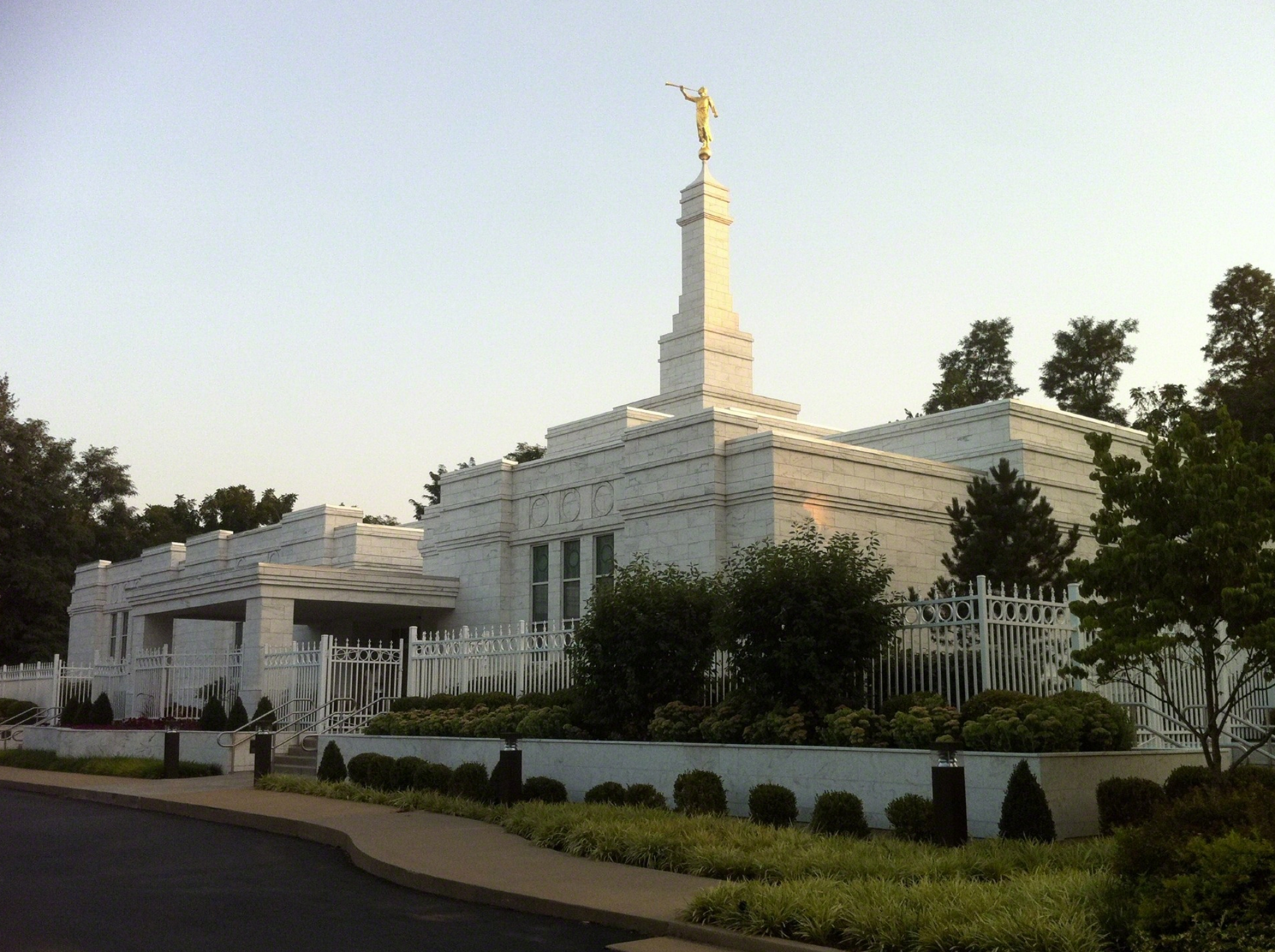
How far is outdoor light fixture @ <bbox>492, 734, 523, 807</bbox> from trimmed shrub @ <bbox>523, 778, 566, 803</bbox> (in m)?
0.10

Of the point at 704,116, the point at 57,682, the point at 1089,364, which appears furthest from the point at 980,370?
the point at 57,682

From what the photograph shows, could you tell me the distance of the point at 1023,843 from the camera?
11.0 meters

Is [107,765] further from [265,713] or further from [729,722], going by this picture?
[729,722]

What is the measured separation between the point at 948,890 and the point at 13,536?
172 feet

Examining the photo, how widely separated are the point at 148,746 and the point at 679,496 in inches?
452

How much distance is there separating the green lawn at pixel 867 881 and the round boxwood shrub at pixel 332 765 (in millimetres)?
6994

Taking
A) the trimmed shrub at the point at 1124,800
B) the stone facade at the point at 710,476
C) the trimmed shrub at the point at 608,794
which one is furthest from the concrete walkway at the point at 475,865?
the stone facade at the point at 710,476

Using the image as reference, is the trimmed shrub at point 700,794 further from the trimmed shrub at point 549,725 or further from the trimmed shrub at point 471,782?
the trimmed shrub at point 549,725

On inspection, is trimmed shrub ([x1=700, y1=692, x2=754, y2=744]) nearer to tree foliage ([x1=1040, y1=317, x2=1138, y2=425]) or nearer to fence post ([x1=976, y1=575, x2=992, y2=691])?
fence post ([x1=976, y1=575, x2=992, y2=691])

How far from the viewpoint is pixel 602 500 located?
2794cm

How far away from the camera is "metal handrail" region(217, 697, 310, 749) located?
23.9 m

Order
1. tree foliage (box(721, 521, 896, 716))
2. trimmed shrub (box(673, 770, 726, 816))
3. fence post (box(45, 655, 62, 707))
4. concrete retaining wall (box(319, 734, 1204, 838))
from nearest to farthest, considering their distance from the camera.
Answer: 1. concrete retaining wall (box(319, 734, 1204, 838))
2. trimmed shrub (box(673, 770, 726, 816))
3. tree foliage (box(721, 521, 896, 716))
4. fence post (box(45, 655, 62, 707))

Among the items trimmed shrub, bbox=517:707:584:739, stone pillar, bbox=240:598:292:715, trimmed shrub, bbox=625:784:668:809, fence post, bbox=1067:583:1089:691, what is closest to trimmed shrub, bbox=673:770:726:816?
trimmed shrub, bbox=625:784:668:809

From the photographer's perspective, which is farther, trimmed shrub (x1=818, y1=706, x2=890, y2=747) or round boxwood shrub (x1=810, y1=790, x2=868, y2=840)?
trimmed shrub (x1=818, y1=706, x2=890, y2=747)
